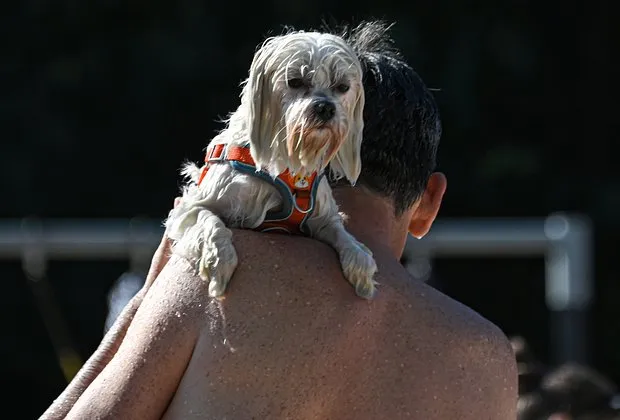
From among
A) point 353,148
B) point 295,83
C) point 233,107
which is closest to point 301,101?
point 295,83

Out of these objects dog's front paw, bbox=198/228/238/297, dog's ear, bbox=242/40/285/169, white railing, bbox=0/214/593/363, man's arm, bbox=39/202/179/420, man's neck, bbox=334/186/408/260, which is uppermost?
dog's ear, bbox=242/40/285/169

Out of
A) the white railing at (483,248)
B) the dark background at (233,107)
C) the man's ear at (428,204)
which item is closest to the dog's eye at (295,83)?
the man's ear at (428,204)

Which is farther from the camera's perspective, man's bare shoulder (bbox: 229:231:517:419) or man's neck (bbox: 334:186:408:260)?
man's neck (bbox: 334:186:408:260)

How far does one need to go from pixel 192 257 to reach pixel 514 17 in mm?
10638

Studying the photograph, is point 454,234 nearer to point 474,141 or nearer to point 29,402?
point 474,141

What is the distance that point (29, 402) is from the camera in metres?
11.5

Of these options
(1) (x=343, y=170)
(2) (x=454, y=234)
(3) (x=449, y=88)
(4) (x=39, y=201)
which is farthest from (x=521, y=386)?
(4) (x=39, y=201)

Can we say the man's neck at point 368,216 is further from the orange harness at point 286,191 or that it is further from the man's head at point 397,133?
the orange harness at point 286,191

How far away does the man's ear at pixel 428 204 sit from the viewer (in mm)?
2826

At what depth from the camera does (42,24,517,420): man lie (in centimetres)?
225

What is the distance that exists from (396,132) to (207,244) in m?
0.55

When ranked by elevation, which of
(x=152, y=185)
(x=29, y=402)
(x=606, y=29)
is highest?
(x=606, y=29)

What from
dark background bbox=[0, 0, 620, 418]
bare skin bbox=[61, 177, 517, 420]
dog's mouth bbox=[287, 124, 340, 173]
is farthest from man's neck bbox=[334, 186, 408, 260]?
dark background bbox=[0, 0, 620, 418]

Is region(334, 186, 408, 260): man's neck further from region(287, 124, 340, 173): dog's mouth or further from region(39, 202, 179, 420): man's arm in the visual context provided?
region(39, 202, 179, 420): man's arm
